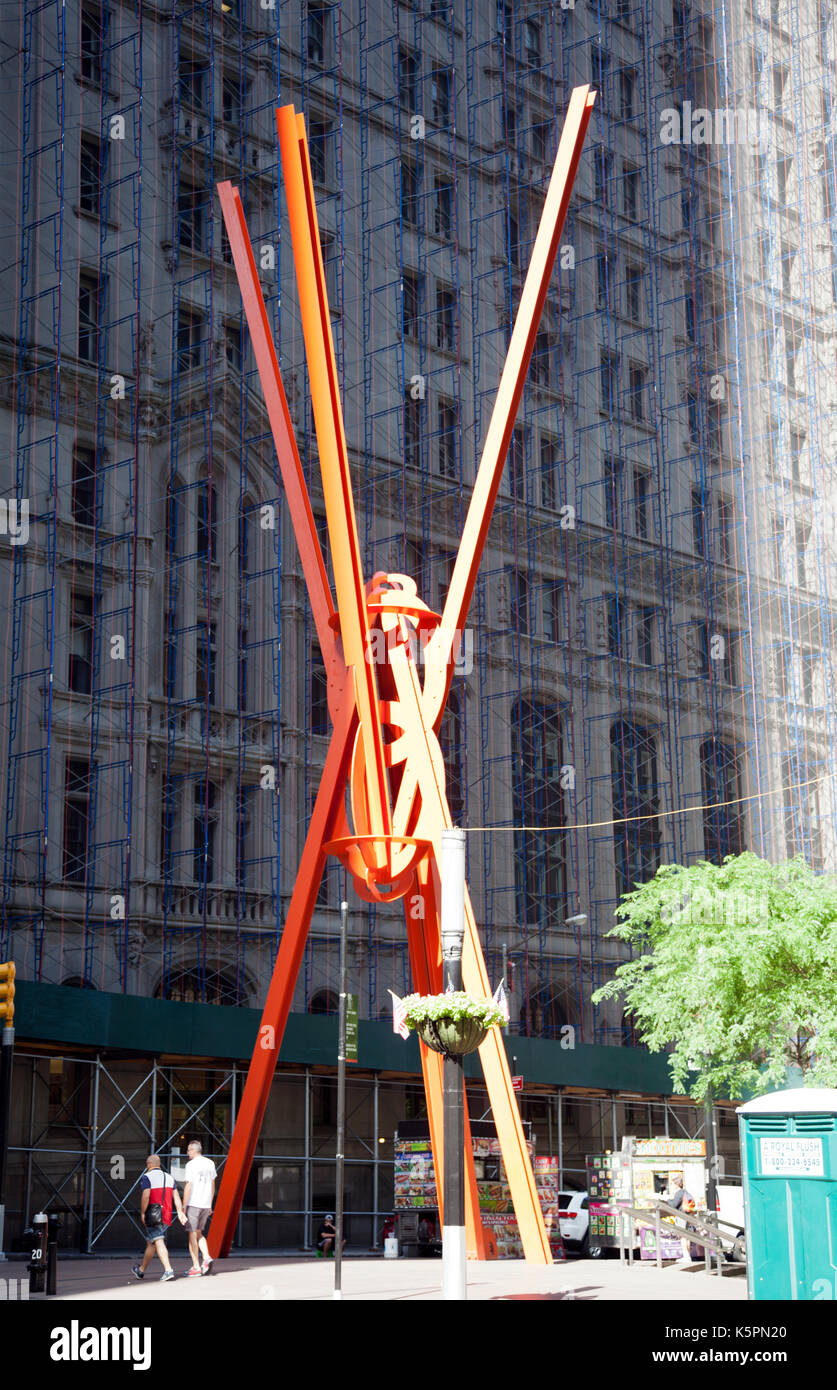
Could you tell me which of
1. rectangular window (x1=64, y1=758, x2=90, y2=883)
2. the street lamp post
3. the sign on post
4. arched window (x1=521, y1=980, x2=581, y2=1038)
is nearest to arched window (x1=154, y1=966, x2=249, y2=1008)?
rectangular window (x1=64, y1=758, x2=90, y2=883)

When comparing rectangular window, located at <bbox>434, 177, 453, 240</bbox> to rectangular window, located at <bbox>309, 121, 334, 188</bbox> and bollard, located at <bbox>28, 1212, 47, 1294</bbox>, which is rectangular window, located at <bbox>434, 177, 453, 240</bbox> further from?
bollard, located at <bbox>28, 1212, 47, 1294</bbox>

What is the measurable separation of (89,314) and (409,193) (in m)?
12.4

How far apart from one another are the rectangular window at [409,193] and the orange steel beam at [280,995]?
3091 cm

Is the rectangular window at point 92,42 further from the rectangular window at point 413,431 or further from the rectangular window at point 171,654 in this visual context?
the rectangular window at point 171,654

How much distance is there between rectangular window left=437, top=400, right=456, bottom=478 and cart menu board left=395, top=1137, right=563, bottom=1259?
2362 centimetres

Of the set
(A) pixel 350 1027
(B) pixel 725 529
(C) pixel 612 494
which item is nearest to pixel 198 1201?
(A) pixel 350 1027

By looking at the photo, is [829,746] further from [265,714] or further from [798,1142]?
[798,1142]

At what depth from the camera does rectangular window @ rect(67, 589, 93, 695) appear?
3738cm

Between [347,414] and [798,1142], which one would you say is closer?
[798,1142]

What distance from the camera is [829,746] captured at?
45.6 meters

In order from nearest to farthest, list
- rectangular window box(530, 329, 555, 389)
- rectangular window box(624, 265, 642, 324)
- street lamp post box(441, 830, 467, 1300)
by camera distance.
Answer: street lamp post box(441, 830, 467, 1300) < rectangular window box(530, 329, 555, 389) < rectangular window box(624, 265, 642, 324)
